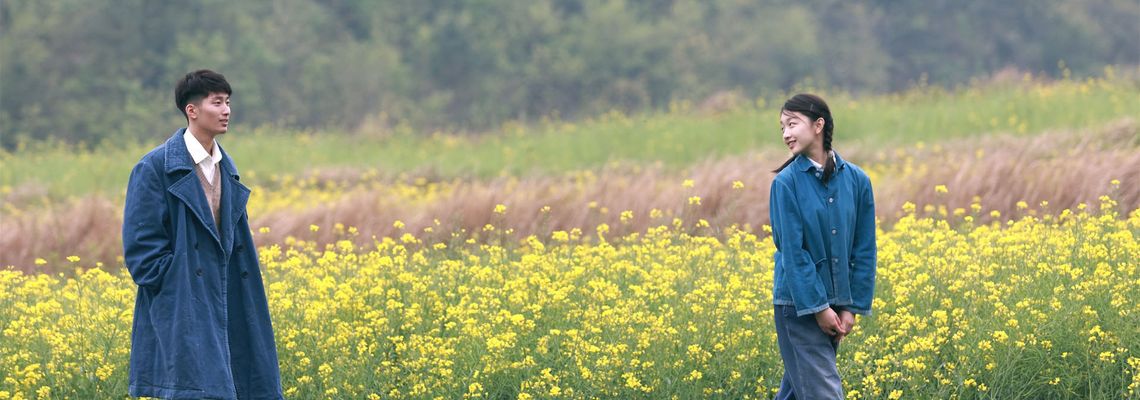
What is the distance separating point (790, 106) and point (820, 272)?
0.64 meters

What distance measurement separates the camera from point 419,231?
467 inches

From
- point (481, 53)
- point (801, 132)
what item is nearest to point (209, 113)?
point (801, 132)

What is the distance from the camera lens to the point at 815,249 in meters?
5.48

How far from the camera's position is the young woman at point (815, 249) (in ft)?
17.8

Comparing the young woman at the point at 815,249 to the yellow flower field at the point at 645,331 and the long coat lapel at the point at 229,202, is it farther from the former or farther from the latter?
the long coat lapel at the point at 229,202

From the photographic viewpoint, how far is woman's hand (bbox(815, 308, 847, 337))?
17.6ft

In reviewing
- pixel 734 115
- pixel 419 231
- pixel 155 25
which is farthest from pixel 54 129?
pixel 419 231

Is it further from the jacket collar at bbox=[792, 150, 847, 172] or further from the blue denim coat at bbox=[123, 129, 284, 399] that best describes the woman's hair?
the blue denim coat at bbox=[123, 129, 284, 399]

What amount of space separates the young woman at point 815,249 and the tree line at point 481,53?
31071 mm

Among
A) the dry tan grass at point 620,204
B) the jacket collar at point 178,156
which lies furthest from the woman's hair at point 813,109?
the dry tan grass at point 620,204

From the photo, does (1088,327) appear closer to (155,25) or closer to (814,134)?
(814,134)

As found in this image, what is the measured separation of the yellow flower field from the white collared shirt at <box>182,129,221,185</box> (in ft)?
5.09

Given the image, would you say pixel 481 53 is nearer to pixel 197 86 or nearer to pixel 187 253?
pixel 197 86

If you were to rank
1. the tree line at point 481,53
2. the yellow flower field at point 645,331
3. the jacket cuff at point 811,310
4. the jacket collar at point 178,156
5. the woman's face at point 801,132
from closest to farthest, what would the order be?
the jacket cuff at point 811,310
the jacket collar at point 178,156
the woman's face at point 801,132
the yellow flower field at point 645,331
the tree line at point 481,53
